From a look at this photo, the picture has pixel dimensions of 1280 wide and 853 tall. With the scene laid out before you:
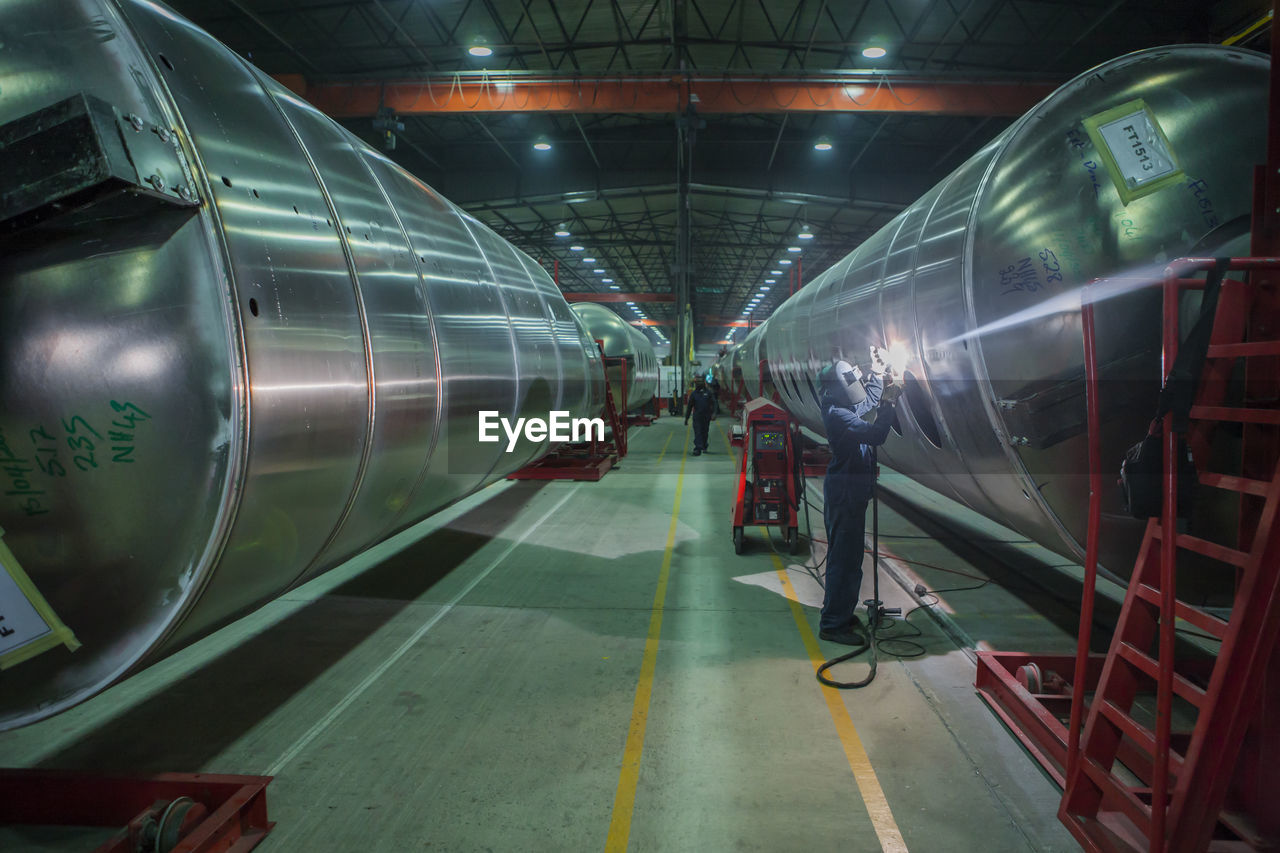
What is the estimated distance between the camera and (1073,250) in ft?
9.83

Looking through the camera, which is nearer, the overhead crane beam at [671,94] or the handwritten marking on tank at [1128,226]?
the handwritten marking on tank at [1128,226]

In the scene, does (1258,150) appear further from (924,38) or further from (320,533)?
(924,38)

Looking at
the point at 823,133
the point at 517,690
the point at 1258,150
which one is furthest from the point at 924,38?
the point at 517,690

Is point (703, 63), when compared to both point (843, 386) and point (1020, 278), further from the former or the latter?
point (1020, 278)

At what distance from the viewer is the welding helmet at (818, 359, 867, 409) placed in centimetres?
447

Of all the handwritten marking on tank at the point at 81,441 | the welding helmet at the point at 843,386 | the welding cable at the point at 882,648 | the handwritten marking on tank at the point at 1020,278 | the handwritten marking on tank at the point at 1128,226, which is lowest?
the welding cable at the point at 882,648

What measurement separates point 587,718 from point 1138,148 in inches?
149

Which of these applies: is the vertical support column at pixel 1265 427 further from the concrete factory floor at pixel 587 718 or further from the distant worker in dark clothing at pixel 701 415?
the distant worker in dark clothing at pixel 701 415

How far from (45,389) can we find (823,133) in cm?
1854

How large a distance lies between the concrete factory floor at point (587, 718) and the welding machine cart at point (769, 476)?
1.88ft

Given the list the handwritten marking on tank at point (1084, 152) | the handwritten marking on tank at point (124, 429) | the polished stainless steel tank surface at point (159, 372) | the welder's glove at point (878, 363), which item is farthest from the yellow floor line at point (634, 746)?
the handwritten marking on tank at point (1084, 152)

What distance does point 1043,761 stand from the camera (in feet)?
9.80

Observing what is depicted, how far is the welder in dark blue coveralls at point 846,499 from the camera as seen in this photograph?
4.38m

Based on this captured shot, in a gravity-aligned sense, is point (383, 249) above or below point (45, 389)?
above
